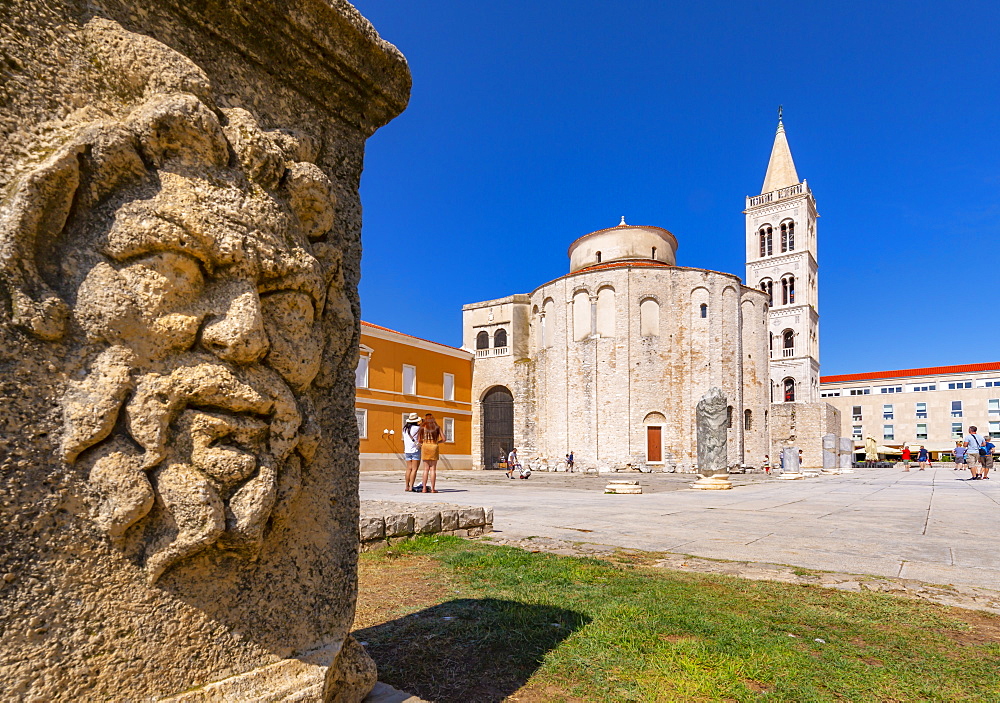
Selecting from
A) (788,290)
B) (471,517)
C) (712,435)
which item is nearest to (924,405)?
(788,290)

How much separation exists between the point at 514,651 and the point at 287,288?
5.97 feet

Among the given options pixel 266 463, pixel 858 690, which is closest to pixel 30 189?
pixel 266 463

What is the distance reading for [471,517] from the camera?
5.37m

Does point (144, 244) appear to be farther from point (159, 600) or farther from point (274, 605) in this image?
point (274, 605)

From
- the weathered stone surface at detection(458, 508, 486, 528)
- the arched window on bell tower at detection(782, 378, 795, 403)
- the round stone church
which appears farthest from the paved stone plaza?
the arched window on bell tower at detection(782, 378, 795, 403)

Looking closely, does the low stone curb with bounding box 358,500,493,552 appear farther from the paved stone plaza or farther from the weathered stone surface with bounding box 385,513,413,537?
the paved stone plaza

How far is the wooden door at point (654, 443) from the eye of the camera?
27.0 meters

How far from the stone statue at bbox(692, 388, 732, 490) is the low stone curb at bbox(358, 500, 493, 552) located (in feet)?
37.7

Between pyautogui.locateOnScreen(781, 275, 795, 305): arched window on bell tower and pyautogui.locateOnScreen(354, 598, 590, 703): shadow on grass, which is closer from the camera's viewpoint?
pyautogui.locateOnScreen(354, 598, 590, 703): shadow on grass

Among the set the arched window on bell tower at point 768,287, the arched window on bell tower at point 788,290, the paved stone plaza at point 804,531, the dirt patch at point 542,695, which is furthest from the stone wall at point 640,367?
the dirt patch at point 542,695

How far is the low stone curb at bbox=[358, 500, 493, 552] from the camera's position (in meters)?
4.46

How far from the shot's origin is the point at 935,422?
52156 millimetres

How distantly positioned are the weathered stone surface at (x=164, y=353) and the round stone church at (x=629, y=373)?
26547 mm

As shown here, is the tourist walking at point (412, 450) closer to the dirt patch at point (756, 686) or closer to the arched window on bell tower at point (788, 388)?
the dirt patch at point (756, 686)
